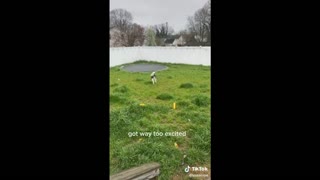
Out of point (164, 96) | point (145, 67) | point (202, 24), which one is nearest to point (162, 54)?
point (145, 67)

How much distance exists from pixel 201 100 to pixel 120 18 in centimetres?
61

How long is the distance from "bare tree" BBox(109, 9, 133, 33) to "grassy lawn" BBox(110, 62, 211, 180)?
236 millimetres

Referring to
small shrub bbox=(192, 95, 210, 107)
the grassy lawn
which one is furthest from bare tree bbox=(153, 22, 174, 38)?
small shrub bbox=(192, 95, 210, 107)

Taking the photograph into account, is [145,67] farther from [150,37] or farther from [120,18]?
[120,18]

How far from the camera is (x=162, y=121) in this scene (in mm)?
1832

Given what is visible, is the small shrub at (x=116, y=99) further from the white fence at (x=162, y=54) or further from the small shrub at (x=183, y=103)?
the small shrub at (x=183, y=103)

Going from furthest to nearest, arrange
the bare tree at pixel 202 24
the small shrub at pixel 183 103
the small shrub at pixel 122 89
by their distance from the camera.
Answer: the small shrub at pixel 183 103, the small shrub at pixel 122 89, the bare tree at pixel 202 24

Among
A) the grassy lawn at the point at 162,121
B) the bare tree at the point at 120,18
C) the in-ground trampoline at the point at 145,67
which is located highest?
the bare tree at the point at 120,18

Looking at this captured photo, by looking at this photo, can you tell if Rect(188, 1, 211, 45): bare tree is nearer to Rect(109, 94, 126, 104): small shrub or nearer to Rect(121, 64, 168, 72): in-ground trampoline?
Rect(121, 64, 168, 72): in-ground trampoline

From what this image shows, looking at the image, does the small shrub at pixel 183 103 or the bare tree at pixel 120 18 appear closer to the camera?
the bare tree at pixel 120 18

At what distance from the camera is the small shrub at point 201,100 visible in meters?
1.76

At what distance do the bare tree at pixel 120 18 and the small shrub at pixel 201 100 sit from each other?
547 mm

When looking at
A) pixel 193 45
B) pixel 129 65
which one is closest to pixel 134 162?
pixel 129 65

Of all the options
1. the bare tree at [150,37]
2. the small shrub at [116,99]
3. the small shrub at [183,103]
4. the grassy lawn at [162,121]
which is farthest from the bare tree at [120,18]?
the small shrub at [183,103]
